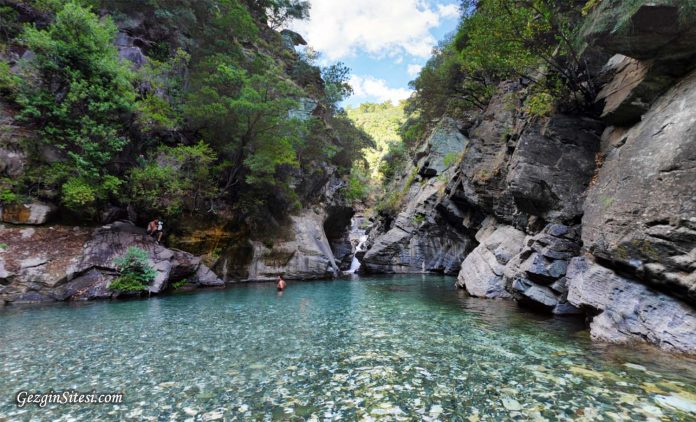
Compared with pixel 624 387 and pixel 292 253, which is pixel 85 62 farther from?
pixel 624 387

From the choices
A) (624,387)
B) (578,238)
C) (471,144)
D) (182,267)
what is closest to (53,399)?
(624,387)

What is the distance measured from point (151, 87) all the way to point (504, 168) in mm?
22346

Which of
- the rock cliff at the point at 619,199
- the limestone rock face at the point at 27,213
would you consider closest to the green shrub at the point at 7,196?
the limestone rock face at the point at 27,213

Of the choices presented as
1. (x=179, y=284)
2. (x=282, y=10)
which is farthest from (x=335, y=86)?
(x=179, y=284)

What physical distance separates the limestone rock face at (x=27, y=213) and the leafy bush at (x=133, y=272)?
150 inches

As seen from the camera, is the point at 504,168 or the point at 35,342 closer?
the point at 35,342

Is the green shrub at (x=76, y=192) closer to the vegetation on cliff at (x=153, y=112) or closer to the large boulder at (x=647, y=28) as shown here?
the vegetation on cliff at (x=153, y=112)

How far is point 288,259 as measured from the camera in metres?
23.8

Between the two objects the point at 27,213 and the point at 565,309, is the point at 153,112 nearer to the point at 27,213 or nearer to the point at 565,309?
the point at 27,213

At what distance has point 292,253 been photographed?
24078mm

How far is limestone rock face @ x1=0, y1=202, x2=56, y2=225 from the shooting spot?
13707mm

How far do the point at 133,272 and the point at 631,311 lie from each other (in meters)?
18.7

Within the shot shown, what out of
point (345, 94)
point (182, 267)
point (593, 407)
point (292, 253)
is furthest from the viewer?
point (345, 94)

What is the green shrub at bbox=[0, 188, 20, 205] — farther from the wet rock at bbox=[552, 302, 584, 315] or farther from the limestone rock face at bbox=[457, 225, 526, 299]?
the wet rock at bbox=[552, 302, 584, 315]
